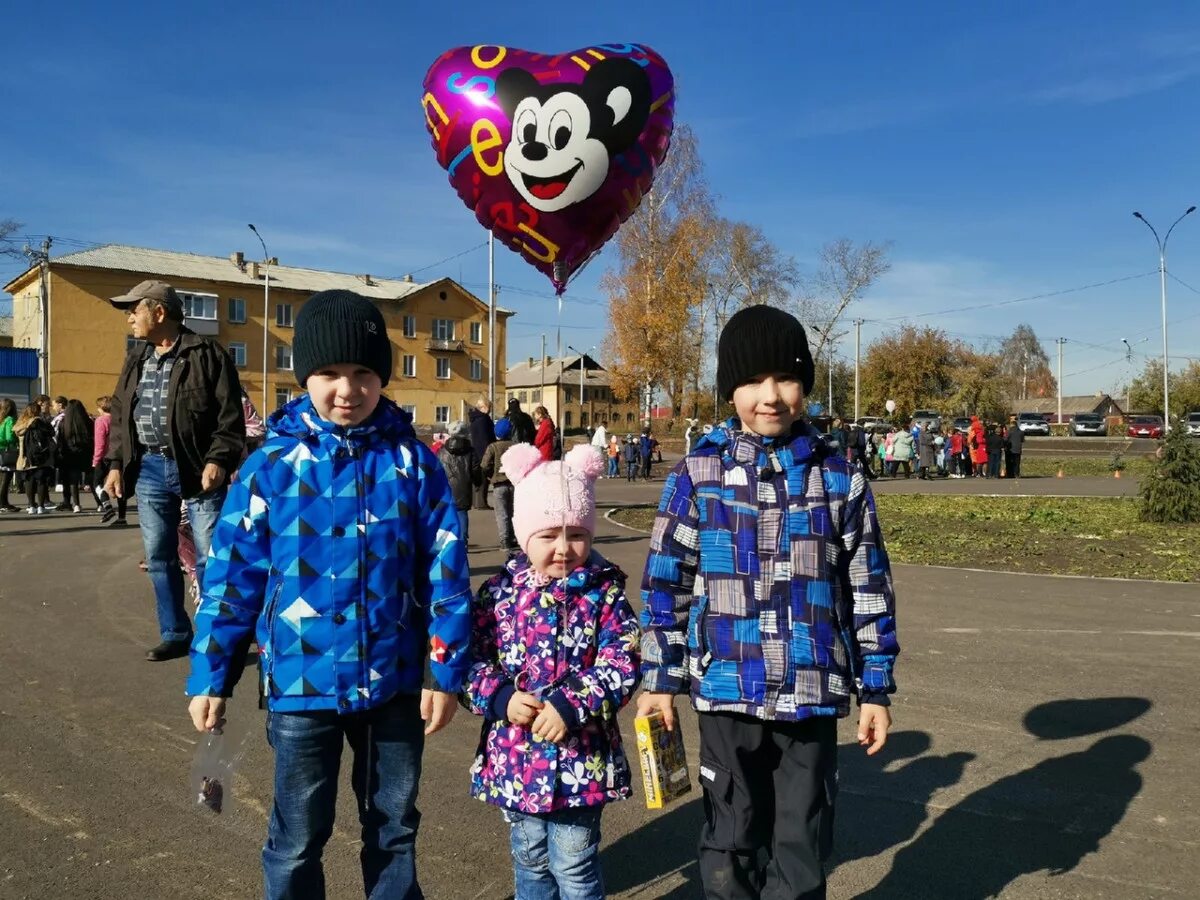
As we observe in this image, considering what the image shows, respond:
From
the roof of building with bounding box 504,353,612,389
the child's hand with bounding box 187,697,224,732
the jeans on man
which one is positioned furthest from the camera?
the roof of building with bounding box 504,353,612,389

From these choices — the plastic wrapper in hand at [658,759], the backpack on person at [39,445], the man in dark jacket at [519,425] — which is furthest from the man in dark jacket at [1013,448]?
the plastic wrapper in hand at [658,759]

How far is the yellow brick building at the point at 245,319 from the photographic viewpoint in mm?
52969

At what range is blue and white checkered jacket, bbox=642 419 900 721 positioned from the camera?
104 inches

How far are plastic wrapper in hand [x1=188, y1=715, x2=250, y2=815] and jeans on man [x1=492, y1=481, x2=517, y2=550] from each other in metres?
8.31

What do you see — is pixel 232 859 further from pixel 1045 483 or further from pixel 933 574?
pixel 1045 483

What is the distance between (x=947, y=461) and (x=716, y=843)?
30.5m

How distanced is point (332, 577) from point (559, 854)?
97 cm

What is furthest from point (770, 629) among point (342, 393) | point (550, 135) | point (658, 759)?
point (550, 135)

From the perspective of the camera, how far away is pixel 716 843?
8.86 ft

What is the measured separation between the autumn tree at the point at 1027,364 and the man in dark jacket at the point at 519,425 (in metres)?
103

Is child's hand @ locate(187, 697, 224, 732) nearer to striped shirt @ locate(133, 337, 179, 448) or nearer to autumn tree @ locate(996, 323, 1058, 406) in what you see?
striped shirt @ locate(133, 337, 179, 448)

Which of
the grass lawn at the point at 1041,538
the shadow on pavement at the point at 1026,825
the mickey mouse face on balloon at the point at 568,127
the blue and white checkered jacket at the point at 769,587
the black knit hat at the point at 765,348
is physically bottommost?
the shadow on pavement at the point at 1026,825

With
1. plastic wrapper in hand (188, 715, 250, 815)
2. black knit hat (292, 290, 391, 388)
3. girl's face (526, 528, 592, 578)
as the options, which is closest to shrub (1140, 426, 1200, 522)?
girl's face (526, 528, 592, 578)

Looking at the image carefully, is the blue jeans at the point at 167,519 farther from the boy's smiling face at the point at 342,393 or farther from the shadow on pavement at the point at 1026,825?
the shadow on pavement at the point at 1026,825
